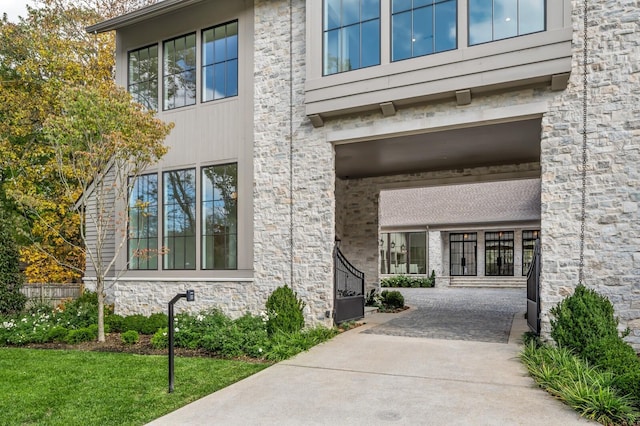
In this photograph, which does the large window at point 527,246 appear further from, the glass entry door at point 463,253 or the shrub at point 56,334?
the shrub at point 56,334

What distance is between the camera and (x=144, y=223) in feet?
35.8

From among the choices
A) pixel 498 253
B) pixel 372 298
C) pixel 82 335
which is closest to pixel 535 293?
pixel 372 298

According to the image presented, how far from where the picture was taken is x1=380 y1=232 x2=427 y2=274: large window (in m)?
25.0

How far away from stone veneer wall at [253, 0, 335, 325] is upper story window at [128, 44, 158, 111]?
3139 millimetres

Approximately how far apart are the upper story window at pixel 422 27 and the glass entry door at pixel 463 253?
1783 centimetres

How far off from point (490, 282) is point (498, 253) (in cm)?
170

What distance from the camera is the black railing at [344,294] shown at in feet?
29.4

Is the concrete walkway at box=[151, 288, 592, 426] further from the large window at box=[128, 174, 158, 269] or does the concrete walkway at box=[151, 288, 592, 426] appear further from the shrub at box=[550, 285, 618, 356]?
the large window at box=[128, 174, 158, 269]

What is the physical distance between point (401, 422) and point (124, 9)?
19.3m

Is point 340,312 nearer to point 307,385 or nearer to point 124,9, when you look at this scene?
point 307,385

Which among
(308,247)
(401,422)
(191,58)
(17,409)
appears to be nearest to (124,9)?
(191,58)

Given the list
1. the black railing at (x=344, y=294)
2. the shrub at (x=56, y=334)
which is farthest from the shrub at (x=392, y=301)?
the shrub at (x=56, y=334)

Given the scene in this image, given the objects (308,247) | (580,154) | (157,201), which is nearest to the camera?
(580,154)

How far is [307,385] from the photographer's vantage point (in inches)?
211
